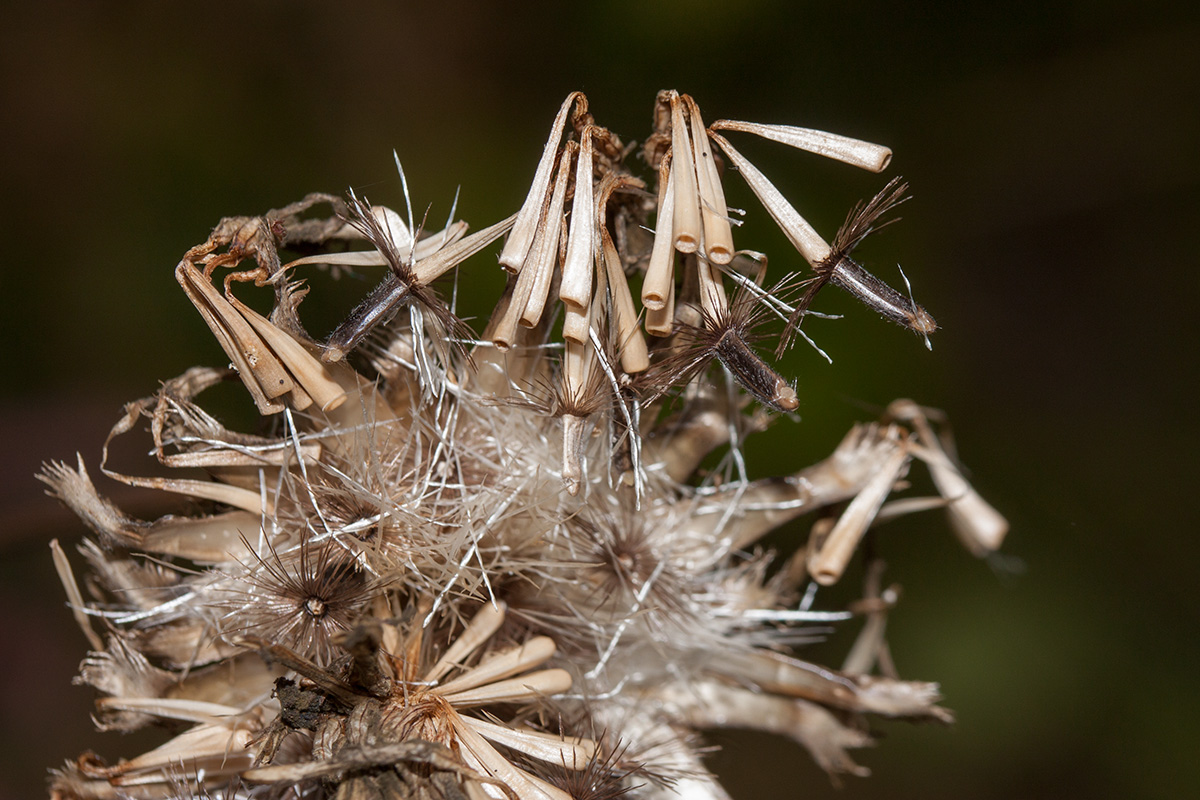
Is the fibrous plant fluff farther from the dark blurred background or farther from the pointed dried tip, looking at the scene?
the dark blurred background

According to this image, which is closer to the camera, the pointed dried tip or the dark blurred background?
the pointed dried tip

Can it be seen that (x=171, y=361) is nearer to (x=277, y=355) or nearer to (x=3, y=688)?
(x=3, y=688)

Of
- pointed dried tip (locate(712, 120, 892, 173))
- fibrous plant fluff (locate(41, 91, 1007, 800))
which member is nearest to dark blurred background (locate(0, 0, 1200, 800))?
fibrous plant fluff (locate(41, 91, 1007, 800))

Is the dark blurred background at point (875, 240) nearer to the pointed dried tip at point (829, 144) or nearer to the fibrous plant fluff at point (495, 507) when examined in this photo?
the fibrous plant fluff at point (495, 507)

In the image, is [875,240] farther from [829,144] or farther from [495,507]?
[495,507]

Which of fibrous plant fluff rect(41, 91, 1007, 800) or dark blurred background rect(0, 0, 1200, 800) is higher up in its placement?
dark blurred background rect(0, 0, 1200, 800)
